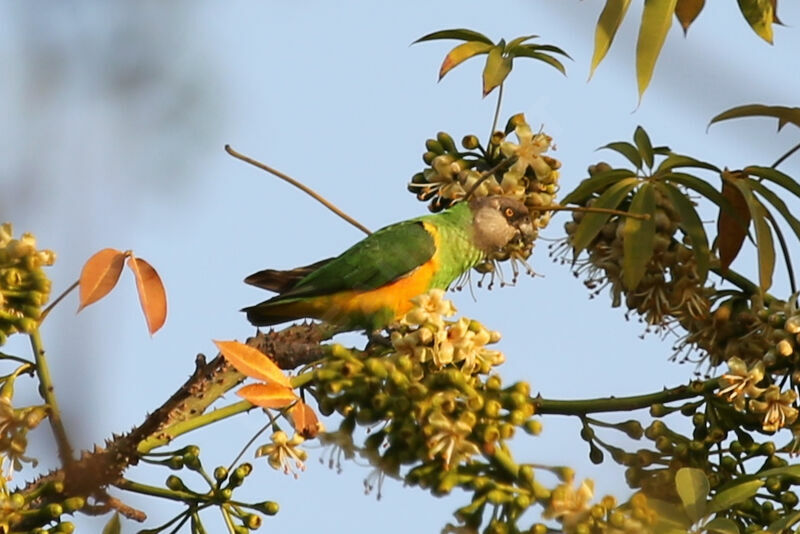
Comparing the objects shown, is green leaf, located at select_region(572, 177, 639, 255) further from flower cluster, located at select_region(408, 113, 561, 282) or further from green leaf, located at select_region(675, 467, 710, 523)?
green leaf, located at select_region(675, 467, 710, 523)

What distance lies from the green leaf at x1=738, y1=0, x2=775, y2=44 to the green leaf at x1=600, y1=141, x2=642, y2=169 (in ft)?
1.29

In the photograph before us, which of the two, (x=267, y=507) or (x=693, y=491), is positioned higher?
(x=267, y=507)

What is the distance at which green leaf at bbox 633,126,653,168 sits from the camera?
276 cm

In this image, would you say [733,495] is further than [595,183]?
No

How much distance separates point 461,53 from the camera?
2898 mm

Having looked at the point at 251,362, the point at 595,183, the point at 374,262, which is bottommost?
the point at 251,362

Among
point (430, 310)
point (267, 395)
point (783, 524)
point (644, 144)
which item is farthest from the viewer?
point (644, 144)

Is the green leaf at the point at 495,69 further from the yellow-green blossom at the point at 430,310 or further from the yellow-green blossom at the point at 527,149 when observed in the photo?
the yellow-green blossom at the point at 430,310

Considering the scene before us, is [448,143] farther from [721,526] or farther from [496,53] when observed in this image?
[721,526]

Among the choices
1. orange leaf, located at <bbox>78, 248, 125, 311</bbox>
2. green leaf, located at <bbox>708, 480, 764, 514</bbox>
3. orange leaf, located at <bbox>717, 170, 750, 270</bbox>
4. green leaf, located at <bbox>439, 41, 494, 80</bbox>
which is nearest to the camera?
orange leaf, located at <bbox>78, 248, 125, 311</bbox>

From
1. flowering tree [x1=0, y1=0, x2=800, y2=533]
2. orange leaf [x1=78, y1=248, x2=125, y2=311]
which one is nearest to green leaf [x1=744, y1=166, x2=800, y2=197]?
flowering tree [x1=0, y1=0, x2=800, y2=533]

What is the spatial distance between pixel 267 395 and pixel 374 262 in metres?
1.48

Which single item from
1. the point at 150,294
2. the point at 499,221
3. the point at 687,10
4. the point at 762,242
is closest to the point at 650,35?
the point at 687,10

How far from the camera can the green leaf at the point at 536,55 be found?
113 inches
